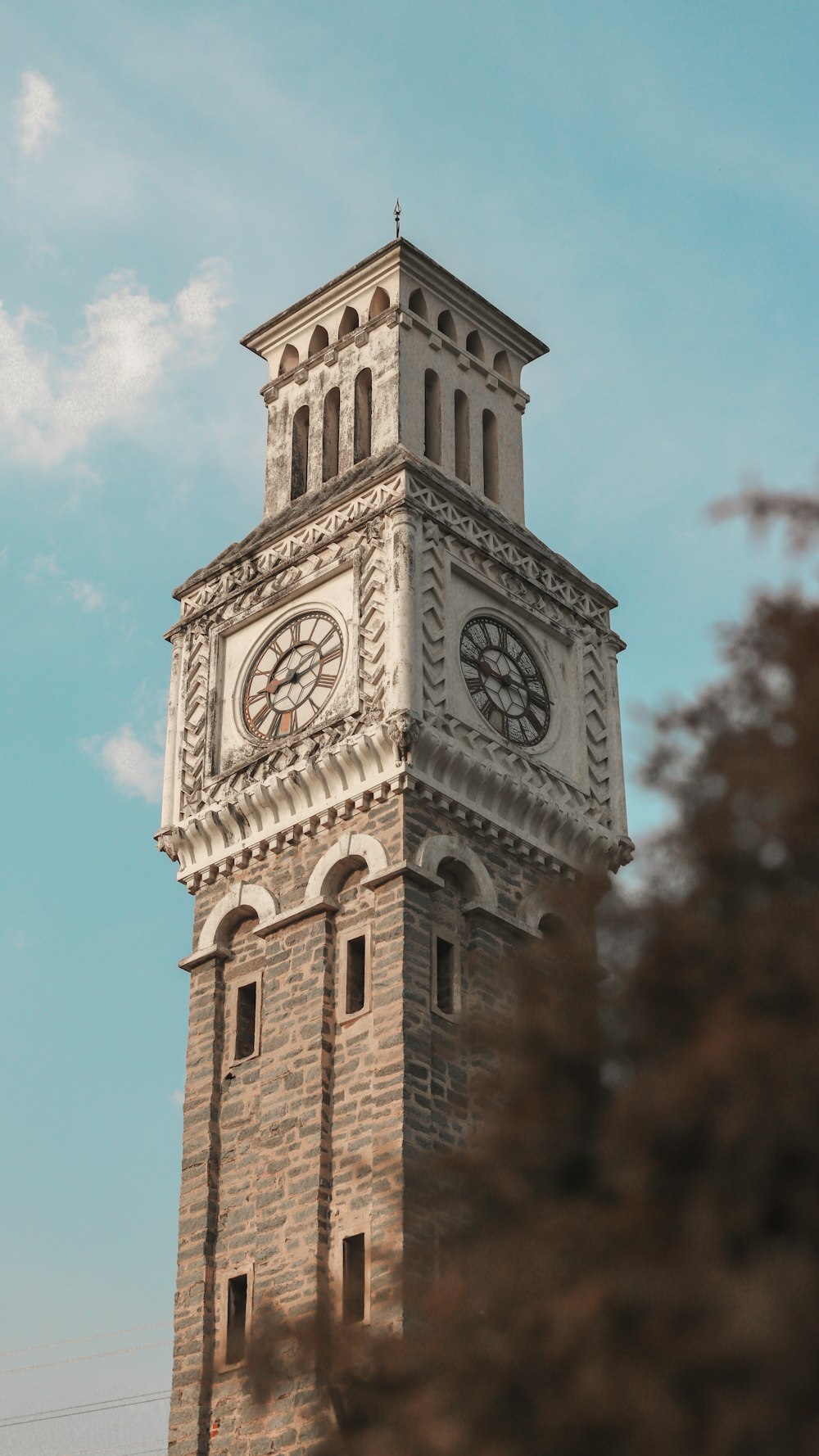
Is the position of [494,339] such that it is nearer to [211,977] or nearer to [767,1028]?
[211,977]

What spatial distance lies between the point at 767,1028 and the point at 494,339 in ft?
80.3

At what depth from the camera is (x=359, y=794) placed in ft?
84.6

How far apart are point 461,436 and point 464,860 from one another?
8.28 meters

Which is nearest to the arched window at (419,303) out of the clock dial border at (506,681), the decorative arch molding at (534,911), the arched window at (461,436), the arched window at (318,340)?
the arched window at (461,436)

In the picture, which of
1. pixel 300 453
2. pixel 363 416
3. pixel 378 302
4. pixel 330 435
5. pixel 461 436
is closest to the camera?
pixel 363 416

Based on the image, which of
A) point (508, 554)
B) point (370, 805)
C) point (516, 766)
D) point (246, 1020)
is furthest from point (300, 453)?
point (246, 1020)

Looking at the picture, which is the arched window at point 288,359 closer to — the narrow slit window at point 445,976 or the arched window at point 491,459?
the arched window at point 491,459

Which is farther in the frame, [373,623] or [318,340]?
[318,340]

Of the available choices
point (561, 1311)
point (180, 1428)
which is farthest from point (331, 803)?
point (561, 1311)

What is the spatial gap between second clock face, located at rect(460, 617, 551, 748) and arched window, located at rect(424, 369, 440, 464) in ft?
10.7

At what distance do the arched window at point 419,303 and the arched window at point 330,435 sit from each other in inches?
71.4

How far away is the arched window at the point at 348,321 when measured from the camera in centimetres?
3188

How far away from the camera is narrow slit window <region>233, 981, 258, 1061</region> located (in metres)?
25.9

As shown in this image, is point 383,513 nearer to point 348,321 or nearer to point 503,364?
point 348,321
